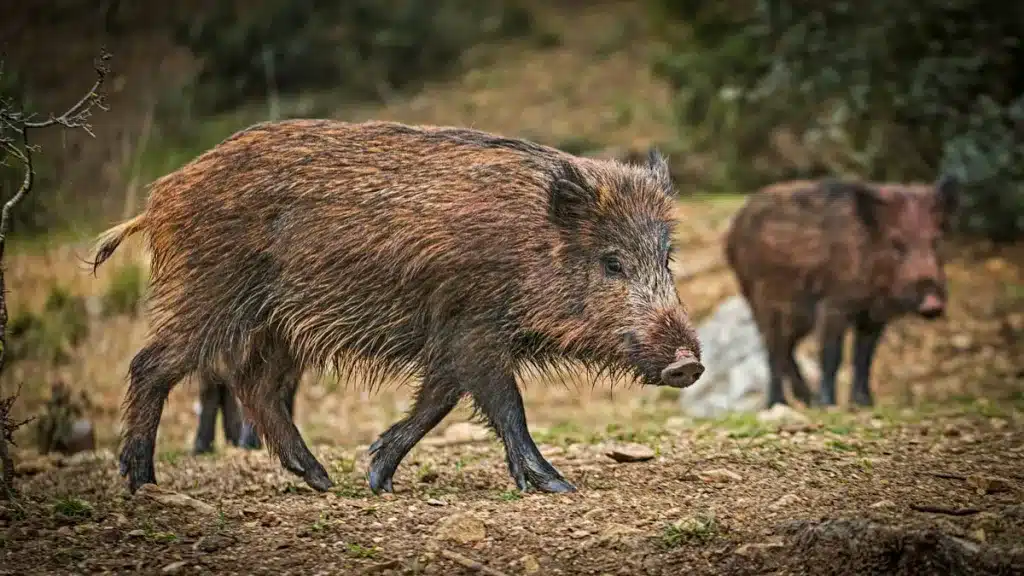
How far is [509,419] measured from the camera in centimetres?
513

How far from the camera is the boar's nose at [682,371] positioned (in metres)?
4.89

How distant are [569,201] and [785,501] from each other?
154 centimetres

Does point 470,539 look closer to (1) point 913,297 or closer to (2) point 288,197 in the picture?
(2) point 288,197

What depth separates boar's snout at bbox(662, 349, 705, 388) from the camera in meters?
4.89

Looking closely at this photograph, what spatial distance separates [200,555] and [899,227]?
6.73m

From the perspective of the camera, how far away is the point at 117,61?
51.6ft

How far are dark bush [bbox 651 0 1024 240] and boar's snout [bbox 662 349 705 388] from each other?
295 inches

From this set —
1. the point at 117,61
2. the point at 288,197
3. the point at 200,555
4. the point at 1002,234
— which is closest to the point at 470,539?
the point at 200,555

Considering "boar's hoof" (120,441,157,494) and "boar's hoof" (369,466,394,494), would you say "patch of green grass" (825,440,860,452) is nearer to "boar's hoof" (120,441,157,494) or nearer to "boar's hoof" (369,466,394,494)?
"boar's hoof" (369,466,394,494)

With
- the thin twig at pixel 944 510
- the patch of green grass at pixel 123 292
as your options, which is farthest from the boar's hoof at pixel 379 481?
the patch of green grass at pixel 123 292

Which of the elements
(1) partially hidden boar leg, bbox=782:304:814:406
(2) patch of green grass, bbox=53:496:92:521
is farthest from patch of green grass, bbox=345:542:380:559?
(1) partially hidden boar leg, bbox=782:304:814:406

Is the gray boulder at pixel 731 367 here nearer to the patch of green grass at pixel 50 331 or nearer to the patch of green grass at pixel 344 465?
the patch of green grass at pixel 344 465

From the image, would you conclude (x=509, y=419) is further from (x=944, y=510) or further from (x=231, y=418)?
(x=231, y=418)

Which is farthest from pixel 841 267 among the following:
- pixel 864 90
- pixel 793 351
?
pixel 864 90
